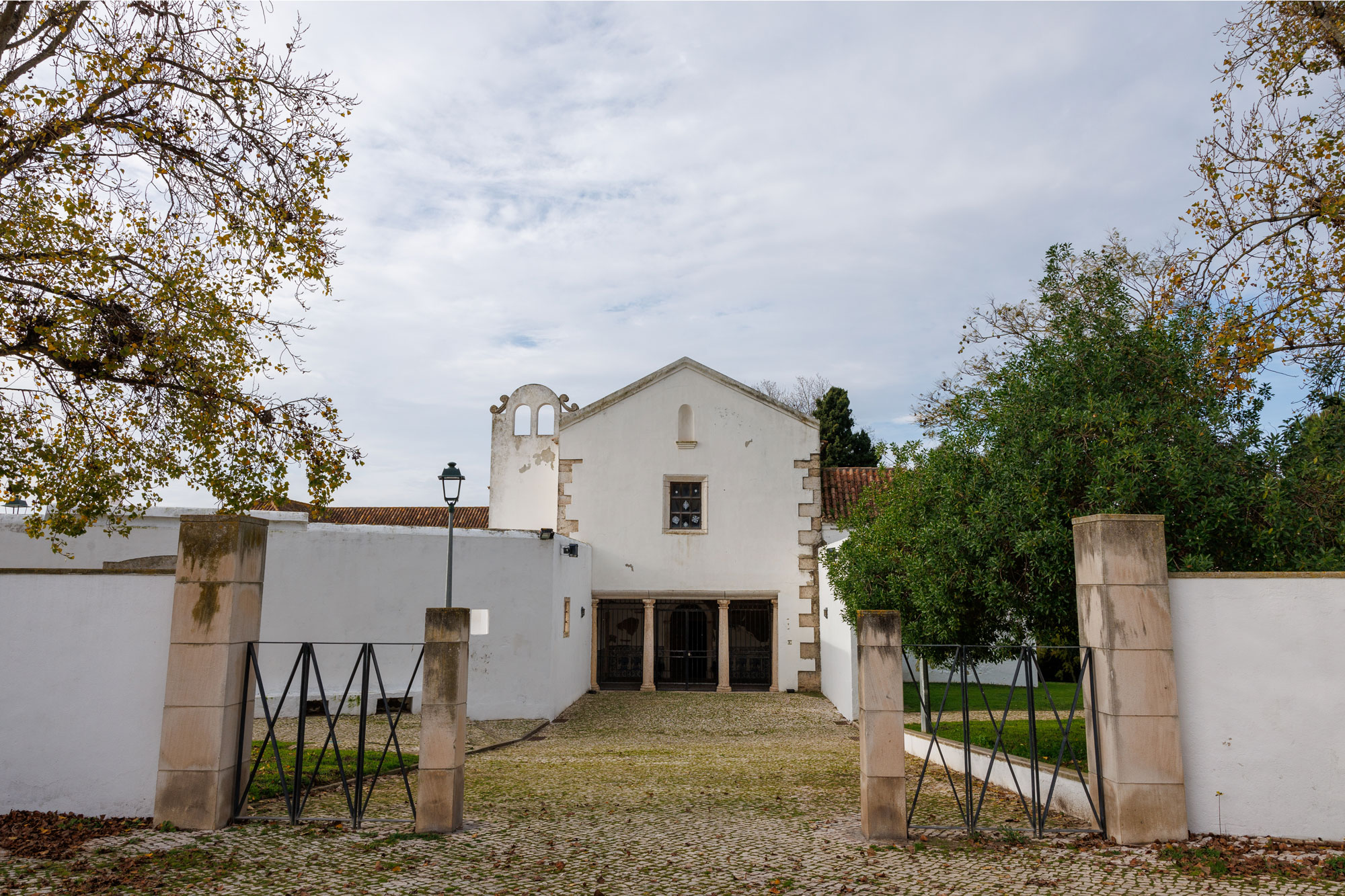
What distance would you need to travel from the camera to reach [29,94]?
7.67 m

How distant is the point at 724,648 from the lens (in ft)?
64.2

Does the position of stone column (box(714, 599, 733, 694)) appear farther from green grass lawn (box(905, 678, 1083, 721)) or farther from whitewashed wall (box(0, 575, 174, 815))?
whitewashed wall (box(0, 575, 174, 815))

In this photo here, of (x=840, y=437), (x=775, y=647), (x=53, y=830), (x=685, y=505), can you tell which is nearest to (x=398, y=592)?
(x=685, y=505)

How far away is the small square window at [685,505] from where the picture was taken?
66.4 ft

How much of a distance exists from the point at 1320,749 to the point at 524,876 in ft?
19.0

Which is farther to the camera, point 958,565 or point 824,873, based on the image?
point 958,565

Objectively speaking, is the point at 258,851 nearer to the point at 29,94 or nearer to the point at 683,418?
the point at 29,94

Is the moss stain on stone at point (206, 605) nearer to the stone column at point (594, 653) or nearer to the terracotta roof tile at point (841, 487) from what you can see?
the stone column at point (594, 653)

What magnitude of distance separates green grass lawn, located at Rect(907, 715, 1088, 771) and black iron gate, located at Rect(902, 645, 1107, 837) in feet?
0.07

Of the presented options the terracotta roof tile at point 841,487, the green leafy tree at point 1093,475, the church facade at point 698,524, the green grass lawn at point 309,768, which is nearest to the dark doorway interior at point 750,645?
the church facade at point 698,524

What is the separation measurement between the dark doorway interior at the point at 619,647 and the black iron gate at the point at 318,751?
6.46m

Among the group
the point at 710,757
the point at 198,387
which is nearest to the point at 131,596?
the point at 198,387

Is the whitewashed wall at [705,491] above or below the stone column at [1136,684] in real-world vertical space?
above

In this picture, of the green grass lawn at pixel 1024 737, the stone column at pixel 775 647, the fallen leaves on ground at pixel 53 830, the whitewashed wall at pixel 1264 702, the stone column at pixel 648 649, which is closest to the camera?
the fallen leaves on ground at pixel 53 830
